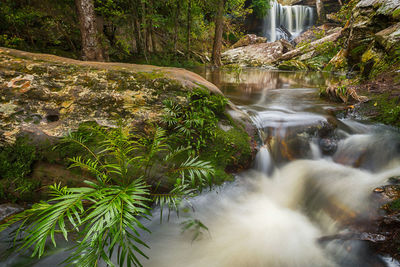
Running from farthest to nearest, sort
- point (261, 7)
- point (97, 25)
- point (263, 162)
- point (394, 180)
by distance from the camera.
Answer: point (261, 7) → point (97, 25) → point (263, 162) → point (394, 180)

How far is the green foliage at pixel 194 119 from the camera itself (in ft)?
8.41

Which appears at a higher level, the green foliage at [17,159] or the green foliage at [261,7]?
the green foliage at [261,7]

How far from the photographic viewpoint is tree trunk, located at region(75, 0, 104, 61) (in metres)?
5.29

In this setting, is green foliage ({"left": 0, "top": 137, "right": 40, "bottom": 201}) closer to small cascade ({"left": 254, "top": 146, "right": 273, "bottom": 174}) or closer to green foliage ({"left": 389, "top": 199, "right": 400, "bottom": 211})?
small cascade ({"left": 254, "top": 146, "right": 273, "bottom": 174})

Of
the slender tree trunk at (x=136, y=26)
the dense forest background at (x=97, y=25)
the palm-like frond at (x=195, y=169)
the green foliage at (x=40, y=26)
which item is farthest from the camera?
the slender tree trunk at (x=136, y=26)

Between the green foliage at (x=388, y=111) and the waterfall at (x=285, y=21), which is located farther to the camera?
the waterfall at (x=285, y=21)

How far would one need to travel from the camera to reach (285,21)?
94.8ft

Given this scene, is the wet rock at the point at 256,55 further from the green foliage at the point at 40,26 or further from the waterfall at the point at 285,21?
the green foliage at the point at 40,26

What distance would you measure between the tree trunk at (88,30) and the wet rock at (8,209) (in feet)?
16.6

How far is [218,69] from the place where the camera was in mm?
12531

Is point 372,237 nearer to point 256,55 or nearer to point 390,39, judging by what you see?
point 390,39

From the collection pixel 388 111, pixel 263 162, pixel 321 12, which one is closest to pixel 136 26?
pixel 263 162

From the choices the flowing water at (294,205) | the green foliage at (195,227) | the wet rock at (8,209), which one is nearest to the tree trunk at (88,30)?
the wet rock at (8,209)

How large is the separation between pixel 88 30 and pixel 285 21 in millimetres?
32335
